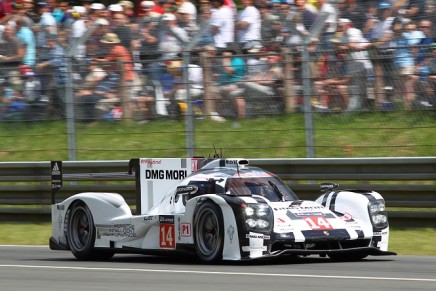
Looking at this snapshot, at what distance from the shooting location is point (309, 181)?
13625mm

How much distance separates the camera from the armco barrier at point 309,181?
Answer: 41.3 feet

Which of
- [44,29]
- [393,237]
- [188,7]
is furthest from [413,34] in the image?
[44,29]

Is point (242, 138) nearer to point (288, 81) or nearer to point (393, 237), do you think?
point (288, 81)

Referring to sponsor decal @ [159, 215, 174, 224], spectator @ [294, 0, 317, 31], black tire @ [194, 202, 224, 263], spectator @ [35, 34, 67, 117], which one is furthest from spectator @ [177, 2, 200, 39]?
black tire @ [194, 202, 224, 263]

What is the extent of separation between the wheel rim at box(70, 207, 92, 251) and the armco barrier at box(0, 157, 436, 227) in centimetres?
58

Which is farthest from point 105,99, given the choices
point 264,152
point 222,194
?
point 222,194

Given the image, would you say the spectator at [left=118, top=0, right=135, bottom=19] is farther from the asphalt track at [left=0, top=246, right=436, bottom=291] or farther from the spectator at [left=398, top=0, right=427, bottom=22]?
the asphalt track at [left=0, top=246, right=436, bottom=291]

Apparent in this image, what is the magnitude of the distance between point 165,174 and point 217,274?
8.45 ft

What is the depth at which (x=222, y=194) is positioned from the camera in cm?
972

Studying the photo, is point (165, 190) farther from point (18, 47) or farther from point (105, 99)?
point (18, 47)

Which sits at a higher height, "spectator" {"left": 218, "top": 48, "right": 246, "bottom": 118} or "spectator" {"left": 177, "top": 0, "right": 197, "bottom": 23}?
"spectator" {"left": 177, "top": 0, "right": 197, "bottom": 23}

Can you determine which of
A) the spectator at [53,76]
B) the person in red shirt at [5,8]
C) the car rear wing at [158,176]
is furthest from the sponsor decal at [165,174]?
the person in red shirt at [5,8]

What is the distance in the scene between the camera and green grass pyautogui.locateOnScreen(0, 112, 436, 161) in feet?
42.9

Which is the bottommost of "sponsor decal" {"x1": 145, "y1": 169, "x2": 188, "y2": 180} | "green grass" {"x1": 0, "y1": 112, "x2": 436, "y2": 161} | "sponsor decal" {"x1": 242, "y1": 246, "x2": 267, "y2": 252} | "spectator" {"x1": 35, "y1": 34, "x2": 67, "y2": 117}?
"sponsor decal" {"x1": 242, "y1": 246, "x2": 267, "y2": 252}
